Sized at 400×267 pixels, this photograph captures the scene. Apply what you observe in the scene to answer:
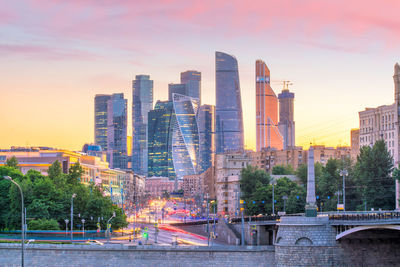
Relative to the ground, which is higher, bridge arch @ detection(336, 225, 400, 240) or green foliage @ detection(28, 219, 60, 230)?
bridge arch @ detection(336, 225, 400, 240)

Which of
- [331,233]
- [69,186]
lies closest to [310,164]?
[331,233]

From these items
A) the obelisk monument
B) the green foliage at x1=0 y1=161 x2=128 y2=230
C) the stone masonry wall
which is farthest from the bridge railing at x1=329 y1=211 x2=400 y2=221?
the green foliage at x1=0 y1=161 x2=128 y2=230

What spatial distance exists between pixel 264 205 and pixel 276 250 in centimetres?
7466

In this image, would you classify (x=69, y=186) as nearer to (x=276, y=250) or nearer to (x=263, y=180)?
(x=263, y=180)

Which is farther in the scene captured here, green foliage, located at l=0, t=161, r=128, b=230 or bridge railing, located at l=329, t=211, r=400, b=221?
green foliage, located at l=0, t=161, r=128, b=230

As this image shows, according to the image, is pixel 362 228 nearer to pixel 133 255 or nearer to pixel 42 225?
pixel 133 255

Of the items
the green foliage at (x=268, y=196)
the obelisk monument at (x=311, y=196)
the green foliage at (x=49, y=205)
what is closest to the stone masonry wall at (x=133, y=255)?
the obelisk monument at (x=311, y=196)

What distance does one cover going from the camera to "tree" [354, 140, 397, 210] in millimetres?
139375

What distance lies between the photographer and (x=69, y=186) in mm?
153875

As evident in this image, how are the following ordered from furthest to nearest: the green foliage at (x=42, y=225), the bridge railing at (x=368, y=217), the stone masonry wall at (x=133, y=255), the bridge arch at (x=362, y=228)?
the green foliage at (x=42, y=225), the stone masonry wall at (x=133, y=255), the bridge railing at (x=368, y=217), the bridge arch at (x=362, y=228)

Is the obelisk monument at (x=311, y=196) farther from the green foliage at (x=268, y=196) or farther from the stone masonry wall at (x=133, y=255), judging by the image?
the green foliage at (x=268, y=196)

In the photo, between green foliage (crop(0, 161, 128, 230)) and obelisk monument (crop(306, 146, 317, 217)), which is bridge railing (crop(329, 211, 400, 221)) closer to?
obelisk monument (crop(306, 146, 317, 217))

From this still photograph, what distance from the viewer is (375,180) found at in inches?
5669

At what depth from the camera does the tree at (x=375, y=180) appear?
13938 centimetres
